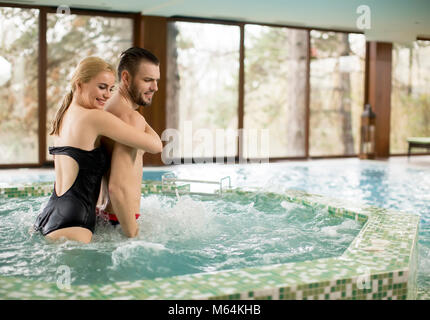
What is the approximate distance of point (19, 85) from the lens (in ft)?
28.9

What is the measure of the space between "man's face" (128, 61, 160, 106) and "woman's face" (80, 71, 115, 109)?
0.49ft

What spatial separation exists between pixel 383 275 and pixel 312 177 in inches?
244

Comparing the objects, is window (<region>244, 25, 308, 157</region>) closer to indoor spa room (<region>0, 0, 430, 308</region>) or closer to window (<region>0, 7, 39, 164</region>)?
indoor spa room (<region>0, 0, 430, 308</region>)

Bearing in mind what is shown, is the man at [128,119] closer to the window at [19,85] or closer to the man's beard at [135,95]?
the man's beard at [135,95]

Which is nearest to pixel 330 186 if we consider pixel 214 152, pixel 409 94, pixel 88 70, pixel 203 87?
pixel 214 152

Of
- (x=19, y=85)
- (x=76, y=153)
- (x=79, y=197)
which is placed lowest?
(x=79, y=197)

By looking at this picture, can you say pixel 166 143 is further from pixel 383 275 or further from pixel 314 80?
pixel 383 275

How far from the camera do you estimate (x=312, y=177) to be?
8.41m

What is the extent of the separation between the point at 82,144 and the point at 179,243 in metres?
0.86

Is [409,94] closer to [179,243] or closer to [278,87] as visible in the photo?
[278,87]

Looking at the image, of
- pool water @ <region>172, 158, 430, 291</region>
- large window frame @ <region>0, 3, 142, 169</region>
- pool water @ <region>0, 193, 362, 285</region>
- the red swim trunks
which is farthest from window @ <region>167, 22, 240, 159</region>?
the red swim trunks

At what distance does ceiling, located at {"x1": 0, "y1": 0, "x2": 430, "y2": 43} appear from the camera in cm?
816

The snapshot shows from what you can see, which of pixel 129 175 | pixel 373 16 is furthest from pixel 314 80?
pixel 129 175

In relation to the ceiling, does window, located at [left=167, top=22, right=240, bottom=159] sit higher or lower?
lower
